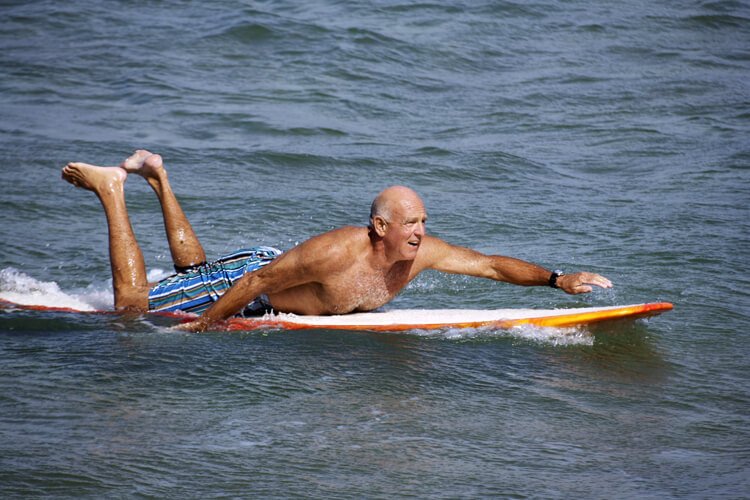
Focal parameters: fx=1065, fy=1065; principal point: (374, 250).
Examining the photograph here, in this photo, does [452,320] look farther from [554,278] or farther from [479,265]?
[554,278]

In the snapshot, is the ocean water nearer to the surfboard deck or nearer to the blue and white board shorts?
the surfboard deck

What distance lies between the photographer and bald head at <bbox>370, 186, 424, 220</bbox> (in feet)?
20.0

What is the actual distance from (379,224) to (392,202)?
166 millimetres

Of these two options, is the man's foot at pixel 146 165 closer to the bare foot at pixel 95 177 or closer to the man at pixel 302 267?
the man at pixel 302 267

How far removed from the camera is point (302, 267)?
20.1ft

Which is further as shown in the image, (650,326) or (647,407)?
(650,326)

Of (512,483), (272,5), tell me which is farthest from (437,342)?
(272,5)

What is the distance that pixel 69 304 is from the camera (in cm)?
714

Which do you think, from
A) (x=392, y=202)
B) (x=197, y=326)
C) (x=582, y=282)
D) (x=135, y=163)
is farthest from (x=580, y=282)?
(x=135, y=163)

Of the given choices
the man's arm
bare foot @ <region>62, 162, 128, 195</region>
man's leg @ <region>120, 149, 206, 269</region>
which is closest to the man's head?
the man's arm

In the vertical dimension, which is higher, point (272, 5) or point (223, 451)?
point (272, 5)

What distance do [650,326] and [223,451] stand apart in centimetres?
332

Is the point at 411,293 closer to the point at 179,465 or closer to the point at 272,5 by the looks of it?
the point at 179,465

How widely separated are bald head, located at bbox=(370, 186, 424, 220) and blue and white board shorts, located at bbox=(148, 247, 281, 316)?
105 centimetres
